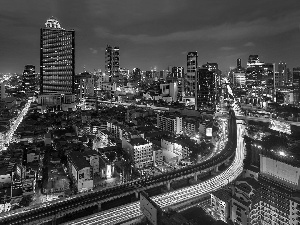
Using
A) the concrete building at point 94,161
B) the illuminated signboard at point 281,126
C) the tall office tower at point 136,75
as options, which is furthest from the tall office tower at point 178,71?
the concrete building at point 94,161

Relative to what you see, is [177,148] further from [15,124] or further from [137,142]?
[15,124]

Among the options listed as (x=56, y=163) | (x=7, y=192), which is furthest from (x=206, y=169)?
(x=7, y=192)

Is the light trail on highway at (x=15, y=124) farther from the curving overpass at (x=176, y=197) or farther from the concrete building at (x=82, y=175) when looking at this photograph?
the curving overpass at (x=176, y=197)

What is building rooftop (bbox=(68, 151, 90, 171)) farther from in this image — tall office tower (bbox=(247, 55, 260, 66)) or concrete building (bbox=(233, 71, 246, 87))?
tall office tower (bbox=(247, 55, 260, 66))

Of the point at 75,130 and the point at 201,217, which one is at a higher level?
the point at 75,130

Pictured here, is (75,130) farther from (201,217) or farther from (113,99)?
(113,99)

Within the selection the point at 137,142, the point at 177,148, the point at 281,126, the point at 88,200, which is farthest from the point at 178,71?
the point at 88,200

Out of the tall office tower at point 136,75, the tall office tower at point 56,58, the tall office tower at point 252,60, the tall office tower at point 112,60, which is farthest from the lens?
the tall office tower at point 136,75
